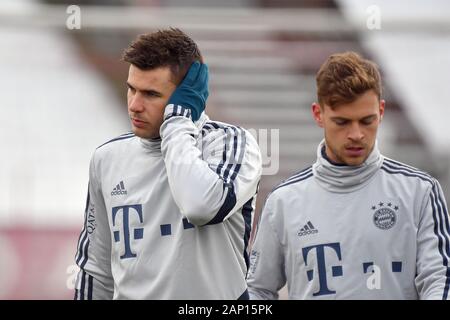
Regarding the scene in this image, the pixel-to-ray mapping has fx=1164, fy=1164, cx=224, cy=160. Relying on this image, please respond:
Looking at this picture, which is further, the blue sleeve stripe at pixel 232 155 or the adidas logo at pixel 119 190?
the adidas logo at pixel 119 190

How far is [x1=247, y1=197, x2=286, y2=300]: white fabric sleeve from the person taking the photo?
390 cm

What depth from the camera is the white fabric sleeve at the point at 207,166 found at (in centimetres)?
354

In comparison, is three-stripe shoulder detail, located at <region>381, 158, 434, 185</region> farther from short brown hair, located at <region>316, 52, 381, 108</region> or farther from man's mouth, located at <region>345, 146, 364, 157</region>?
short brown hair, located at <region>316, 52, 381, 108</region>

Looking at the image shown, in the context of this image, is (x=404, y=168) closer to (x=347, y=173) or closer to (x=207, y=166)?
(x=347, y=173)

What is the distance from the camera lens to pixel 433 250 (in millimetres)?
3625

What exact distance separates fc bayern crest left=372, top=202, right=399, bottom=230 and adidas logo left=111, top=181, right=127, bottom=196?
2.70 ft

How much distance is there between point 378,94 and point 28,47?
1012cm

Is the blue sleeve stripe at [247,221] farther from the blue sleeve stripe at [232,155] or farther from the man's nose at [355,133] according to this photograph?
the man's nose at [355,133]

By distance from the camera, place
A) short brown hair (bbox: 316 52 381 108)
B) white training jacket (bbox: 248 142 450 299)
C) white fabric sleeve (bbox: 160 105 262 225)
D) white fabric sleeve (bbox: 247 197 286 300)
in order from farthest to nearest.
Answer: white fabric sleeve (bbox: 247 197 286 300) < short brown hair (bbox: 316 52 381 108) < white training jacket (bbox: 248 142 450 299) < white fabric sleeve (bbox: 160 105 262 225)

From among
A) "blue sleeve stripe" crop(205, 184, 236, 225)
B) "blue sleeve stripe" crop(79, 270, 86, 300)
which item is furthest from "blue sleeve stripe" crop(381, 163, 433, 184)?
"blue sleeve stripe" crop(79, 270, 86, 300)

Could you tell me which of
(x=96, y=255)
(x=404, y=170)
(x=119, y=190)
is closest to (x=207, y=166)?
(x=119, y=190)

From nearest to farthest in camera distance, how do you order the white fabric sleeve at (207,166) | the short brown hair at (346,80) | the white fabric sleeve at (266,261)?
the white fabric sleeve at (207,166), the short brown hair at (346,80), the white fabric sleeve at (266,261)

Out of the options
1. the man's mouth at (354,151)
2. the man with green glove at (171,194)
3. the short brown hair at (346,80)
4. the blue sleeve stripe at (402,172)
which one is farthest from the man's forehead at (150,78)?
the blue sleeve stripe at (402,172)
